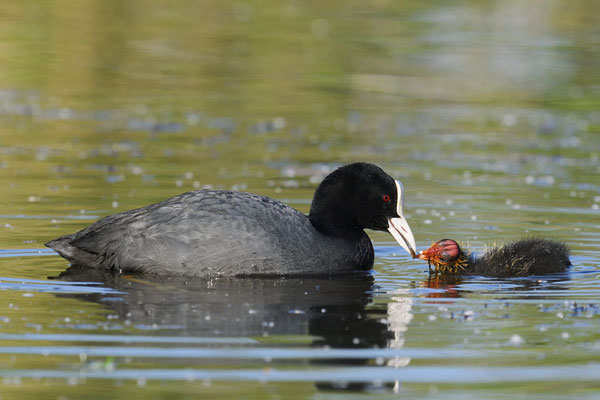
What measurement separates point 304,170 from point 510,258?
16.2 ft

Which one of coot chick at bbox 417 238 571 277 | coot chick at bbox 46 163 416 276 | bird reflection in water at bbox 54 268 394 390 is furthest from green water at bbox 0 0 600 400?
coot chick at bbox 46 163 416 276

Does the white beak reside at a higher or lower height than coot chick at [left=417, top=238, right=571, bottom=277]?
higher

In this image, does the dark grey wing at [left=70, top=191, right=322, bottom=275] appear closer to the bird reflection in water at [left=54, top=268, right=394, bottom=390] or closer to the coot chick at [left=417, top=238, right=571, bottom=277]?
the bird reflection in water at [left=54, top=268, right=394, bottom=390]

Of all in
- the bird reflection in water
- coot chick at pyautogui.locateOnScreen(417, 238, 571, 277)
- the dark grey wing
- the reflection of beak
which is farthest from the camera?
the reflection of beak

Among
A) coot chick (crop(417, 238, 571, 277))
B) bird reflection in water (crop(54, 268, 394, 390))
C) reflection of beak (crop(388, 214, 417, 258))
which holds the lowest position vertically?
bird reflection in water (crop(54, 268, 394, 390))

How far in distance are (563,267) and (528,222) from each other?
2007 mm

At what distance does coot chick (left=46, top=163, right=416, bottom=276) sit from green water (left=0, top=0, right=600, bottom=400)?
29 cm

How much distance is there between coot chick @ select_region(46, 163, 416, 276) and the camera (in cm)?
845

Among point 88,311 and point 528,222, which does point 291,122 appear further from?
point 88,311

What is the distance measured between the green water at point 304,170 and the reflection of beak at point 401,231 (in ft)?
0.82

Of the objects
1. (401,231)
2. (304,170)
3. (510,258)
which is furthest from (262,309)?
(304,170)

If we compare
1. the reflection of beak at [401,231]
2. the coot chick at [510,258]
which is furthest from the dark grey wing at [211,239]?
the coot chick at [510,258]

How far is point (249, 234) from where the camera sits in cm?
844

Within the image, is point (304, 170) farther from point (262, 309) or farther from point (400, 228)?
point (262, 309)
